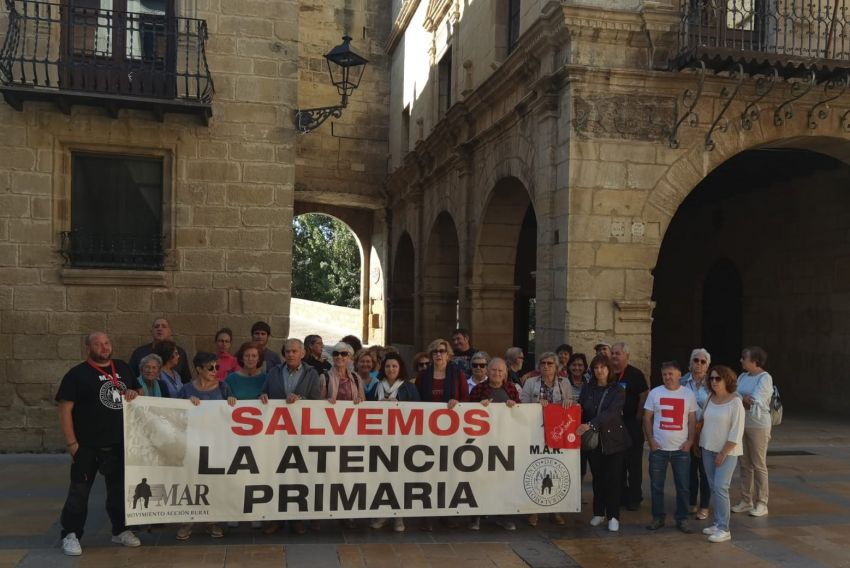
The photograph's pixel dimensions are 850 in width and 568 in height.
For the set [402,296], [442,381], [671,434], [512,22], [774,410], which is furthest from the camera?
[402,296]

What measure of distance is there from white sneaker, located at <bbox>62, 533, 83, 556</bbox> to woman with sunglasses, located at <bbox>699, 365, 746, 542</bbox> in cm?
496

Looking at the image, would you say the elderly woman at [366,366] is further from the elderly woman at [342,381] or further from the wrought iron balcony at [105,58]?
the wrought iron balcony at [105,58]

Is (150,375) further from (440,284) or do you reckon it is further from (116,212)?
(440,284)

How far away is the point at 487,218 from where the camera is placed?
14945mm

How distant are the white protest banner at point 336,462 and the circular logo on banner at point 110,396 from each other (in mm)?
109

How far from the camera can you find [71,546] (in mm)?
5699

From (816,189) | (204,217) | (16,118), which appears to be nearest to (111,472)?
(204,217)

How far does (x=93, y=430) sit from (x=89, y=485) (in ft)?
1.37

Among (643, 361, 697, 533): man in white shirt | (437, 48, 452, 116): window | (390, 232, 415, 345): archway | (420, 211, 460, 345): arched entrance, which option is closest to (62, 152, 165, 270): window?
(643, 361, 697, 533): man in white shirt

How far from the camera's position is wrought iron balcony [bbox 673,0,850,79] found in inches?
396

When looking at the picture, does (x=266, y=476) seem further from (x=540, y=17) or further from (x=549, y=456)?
(x=540, y=17)

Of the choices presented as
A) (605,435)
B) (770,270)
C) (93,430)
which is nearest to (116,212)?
(93,430)

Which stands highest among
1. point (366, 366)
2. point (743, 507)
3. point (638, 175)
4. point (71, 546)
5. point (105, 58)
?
point (105, 58)

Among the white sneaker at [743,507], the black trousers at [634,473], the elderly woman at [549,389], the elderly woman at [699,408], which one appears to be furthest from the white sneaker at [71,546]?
the white sneaker at [743,507]
